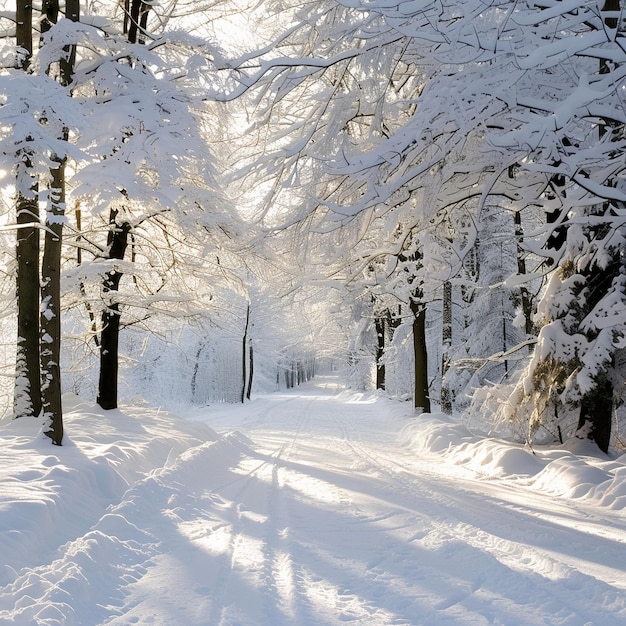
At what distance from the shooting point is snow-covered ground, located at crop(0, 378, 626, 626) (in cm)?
354

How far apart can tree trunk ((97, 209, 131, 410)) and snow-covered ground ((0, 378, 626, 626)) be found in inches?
103

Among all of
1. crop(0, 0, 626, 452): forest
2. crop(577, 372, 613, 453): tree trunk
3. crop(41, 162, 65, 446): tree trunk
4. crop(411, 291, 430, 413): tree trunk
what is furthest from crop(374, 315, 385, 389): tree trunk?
crop(41, 162, 65, 446): tree trunk

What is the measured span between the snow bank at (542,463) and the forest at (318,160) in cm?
44

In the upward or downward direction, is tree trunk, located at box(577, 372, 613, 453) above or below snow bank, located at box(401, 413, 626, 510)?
above

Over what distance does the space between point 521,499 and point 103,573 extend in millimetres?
4757

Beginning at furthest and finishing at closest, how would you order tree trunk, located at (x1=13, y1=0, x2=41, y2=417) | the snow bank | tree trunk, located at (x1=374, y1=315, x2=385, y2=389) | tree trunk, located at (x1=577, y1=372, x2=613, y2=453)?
1. tree trunk, located at (x1=374, y1=315, x2=385, y2=389)
2. tree trunk, located at (x1=13, y1=0, x2=41, y2=417)
3. tree trunk, located at (x1=577, y1=372, x2=613, y2=453)
4. the snow bank

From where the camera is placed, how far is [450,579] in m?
3.99

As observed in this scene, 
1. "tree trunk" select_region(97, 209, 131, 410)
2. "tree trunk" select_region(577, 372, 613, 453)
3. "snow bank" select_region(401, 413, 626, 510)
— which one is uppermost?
"tree trunk" select_region(97, 209, 131, 410)

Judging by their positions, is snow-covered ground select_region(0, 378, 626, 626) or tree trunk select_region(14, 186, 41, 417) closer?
snow-covered ground select_region(0, 378, 626, 626)

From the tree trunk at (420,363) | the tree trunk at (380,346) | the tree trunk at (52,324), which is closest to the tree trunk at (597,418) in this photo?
the tree trunk at (420,363)

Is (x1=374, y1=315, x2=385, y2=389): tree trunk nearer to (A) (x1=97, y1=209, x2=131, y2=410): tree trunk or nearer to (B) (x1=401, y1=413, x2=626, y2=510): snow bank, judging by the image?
(B) (x1=401, y1=413, x2=626, y2=510): snow bank

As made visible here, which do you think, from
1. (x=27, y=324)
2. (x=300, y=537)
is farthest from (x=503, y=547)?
(x=27, y=324)

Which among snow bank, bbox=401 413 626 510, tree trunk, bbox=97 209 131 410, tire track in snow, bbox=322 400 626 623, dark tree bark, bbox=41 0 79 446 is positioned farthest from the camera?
tree trunk, bbox=97 209 131 410

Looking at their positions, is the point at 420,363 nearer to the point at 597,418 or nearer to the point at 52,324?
the point at 597,418
